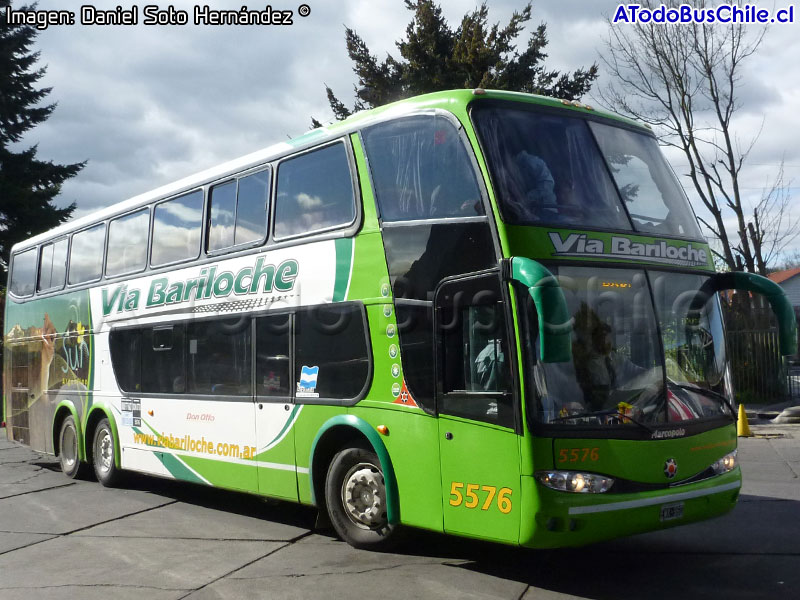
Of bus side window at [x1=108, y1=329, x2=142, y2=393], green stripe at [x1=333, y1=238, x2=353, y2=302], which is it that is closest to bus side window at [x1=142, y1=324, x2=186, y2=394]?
bus side window at [x1=108, y1=329, x2=142, y2=393]

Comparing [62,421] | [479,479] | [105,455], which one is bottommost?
[105,455]

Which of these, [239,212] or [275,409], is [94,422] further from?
[275,409]

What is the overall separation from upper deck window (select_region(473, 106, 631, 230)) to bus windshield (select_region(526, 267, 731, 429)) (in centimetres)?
51

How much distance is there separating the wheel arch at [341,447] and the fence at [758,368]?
647 inches

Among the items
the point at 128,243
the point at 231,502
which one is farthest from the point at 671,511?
the point at 128,243

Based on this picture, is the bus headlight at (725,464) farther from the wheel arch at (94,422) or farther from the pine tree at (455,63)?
the pine tree at (455,63)

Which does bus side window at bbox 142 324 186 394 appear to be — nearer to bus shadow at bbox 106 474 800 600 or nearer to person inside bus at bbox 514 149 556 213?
bus shadow at bbox 106 474 800 600

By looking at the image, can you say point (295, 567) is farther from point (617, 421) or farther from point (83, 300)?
point (83, 300)

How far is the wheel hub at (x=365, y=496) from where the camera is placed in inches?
312

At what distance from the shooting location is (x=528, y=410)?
641 centimetres

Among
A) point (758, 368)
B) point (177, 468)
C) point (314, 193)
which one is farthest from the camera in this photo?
point (758, 368)

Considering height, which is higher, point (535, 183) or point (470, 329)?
→ point (535, 183)

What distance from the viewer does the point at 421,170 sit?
7652mm

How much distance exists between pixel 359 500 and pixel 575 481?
242 centimetres
